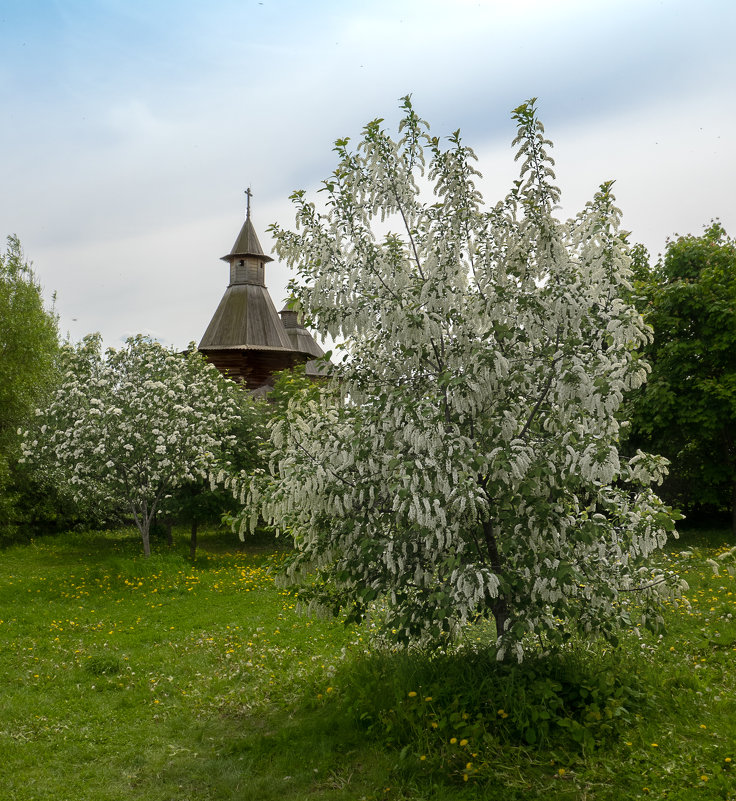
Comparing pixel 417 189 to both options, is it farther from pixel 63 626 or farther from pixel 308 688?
pixel 63 626

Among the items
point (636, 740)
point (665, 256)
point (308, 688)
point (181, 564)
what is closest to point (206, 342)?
point (181, 564)

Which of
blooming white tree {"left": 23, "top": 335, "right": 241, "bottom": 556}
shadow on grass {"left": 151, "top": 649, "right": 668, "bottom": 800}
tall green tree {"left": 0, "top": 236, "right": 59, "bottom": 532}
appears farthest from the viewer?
tall green tree {"left": 0, "top": 236, "right": 59, "bottom": 532}

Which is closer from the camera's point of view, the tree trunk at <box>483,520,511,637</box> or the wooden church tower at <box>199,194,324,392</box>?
the tree trunk at <box>483,520,511,637</box>

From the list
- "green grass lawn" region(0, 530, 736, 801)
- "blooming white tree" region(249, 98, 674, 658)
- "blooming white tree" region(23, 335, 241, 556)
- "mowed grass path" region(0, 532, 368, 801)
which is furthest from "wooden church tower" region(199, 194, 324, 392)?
"blooming white tree" region(249, 98, 674, 658)

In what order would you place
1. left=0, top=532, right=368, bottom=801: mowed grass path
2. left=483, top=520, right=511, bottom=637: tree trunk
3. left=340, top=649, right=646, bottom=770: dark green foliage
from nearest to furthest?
left=340, top=649, right=646, bottom=770: dark green foliage → left=483, top=520, right=511, bottom=637: tree trunk → left=0, top=532, right=368, bottom=801: mowed grass path

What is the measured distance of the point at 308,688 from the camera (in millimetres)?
8375

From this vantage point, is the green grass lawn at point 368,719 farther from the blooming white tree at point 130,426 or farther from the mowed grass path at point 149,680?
the blooming white tree at point 130,426

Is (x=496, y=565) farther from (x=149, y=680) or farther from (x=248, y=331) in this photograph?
(x=248, y=331)

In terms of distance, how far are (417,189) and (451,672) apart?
5.00m

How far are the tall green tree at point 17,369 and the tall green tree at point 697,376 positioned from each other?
20.8 meters

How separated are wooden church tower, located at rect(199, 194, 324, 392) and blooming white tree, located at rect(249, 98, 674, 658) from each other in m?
26.7

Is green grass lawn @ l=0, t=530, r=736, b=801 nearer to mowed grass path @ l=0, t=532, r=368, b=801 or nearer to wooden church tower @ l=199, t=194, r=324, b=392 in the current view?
mowed grass path @ l=0, t=532, r=368, b=801

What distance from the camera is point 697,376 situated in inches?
755

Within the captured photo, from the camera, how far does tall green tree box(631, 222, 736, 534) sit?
18.5m
